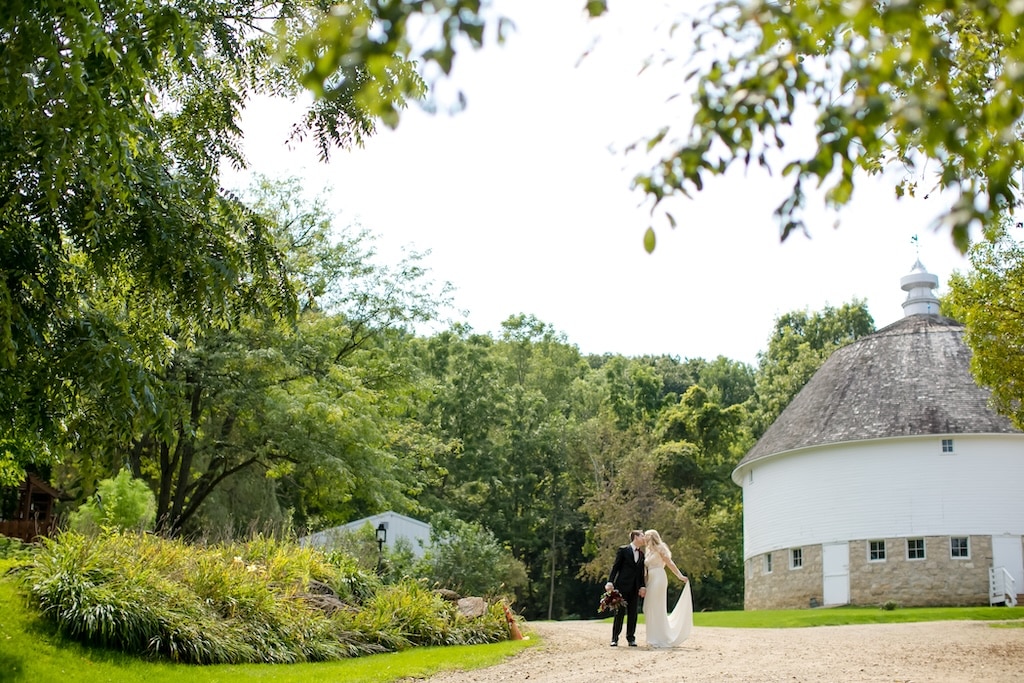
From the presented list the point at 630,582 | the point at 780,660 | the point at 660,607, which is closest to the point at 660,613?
the point at 660,607

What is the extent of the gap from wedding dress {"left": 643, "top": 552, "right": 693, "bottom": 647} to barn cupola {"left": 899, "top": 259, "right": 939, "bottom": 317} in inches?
1215

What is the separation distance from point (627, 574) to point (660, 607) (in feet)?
2.56

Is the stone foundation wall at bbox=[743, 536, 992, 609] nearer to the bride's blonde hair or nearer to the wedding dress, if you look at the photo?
the wedding dress

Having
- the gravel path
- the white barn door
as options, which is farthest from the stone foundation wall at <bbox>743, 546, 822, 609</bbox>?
the gravel path

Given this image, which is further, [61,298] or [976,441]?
[976,441]

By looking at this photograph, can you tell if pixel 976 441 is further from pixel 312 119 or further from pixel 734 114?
pixel 734 114

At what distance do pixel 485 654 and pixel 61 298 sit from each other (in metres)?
8.02

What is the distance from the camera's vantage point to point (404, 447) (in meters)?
39.0

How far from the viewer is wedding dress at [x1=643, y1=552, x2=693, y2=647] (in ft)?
51.6

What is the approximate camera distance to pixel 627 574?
16.3 m

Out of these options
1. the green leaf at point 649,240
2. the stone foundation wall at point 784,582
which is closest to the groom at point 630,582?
the green leaf at point 649,240

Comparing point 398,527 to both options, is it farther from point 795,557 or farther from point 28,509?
point 795,557

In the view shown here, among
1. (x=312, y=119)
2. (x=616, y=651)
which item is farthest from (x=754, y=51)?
(x=616, y=651)

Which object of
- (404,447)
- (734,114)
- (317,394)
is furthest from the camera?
(404,447)
